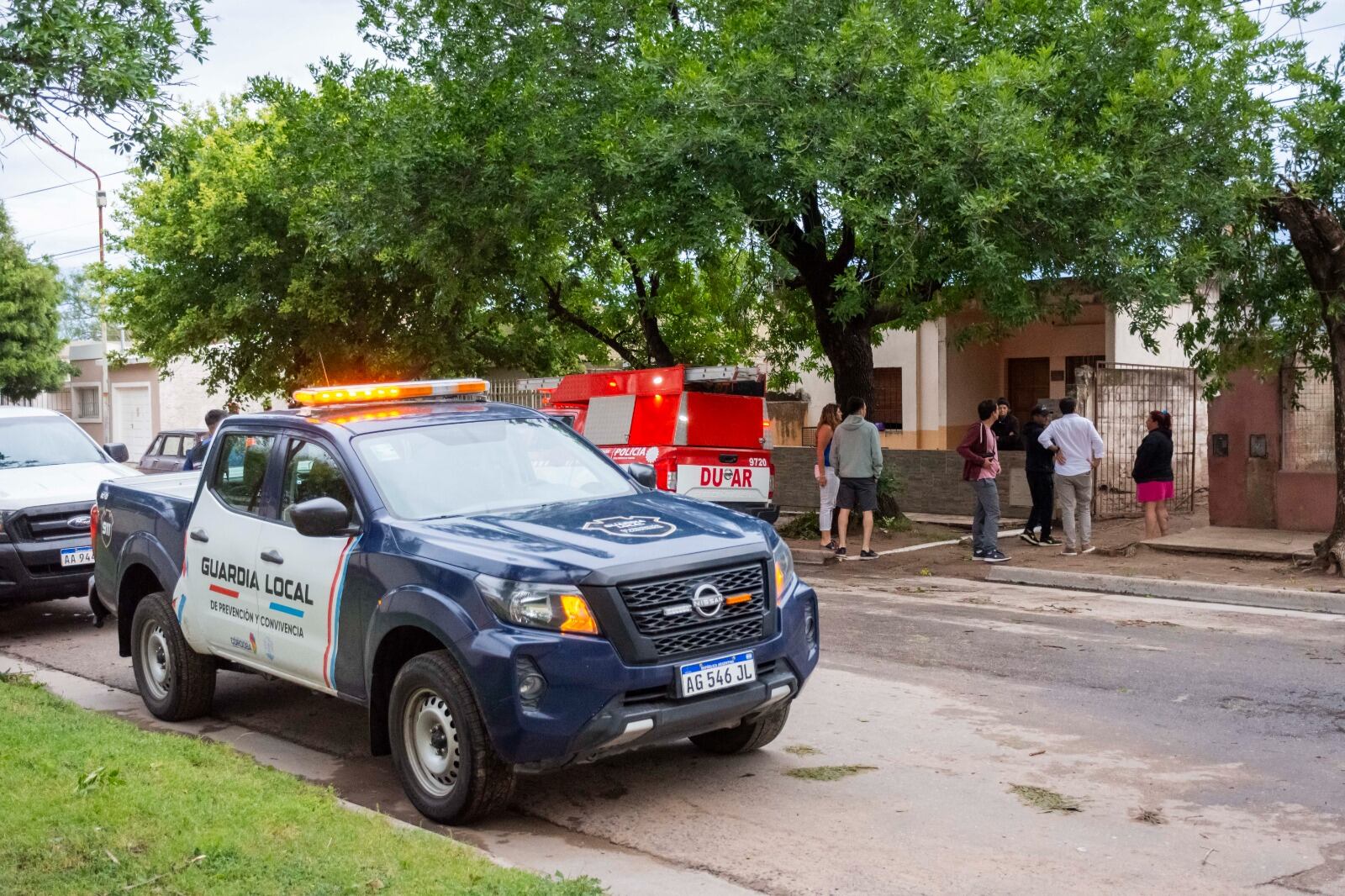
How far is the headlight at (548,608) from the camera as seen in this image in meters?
5.33

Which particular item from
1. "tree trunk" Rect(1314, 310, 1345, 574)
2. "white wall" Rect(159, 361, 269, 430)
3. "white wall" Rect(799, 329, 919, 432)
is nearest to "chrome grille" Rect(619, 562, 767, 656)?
"tree trunk" Rect(1314, 310, 1345, 574)

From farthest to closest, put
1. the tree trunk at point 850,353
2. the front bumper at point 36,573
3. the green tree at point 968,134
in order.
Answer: the tree trunk at point 850,353 < the green tree at point 968,134 < the front bumper at point 36,573

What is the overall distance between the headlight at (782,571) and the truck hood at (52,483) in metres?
6.54

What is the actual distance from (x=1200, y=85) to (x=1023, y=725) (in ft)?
24.0

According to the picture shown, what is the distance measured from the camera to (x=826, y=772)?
6.36 meters

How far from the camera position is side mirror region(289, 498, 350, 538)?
6.01 metres

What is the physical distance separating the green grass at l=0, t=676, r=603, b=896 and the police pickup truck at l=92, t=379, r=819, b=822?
22.0 inches

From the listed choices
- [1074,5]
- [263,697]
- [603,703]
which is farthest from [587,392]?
[603,703]

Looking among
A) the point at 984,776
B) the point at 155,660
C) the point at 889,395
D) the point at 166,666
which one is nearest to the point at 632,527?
Result: the point at 984,776

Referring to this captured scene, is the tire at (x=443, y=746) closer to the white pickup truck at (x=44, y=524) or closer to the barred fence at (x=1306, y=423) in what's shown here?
the white pickup truck at (x=44, y=524)

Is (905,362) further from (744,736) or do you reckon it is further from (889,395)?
Answer: (744,736)

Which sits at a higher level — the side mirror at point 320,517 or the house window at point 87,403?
the house window at point 87,403

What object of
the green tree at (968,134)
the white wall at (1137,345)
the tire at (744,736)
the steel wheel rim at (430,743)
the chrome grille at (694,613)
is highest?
the green tree at (968,134)

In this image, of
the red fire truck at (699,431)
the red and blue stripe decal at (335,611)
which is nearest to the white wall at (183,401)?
the red fire truck at (699,431)
